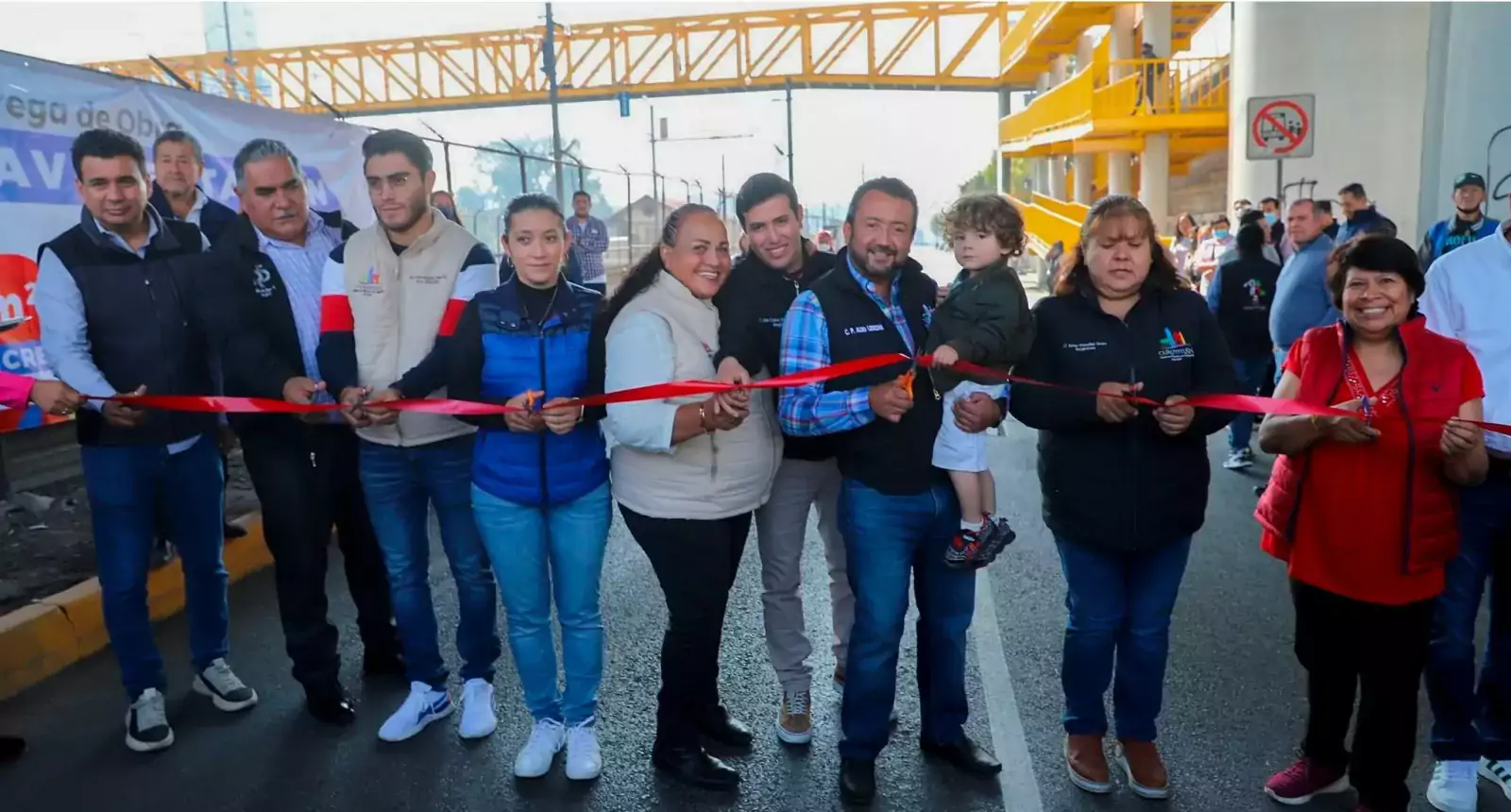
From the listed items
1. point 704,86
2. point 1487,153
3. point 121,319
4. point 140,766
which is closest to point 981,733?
point 140,766

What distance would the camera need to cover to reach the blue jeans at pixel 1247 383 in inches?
316

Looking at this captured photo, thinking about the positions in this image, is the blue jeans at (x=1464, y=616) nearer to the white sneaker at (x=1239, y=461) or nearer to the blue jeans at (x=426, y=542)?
the blue jeans at (x=426, y=542)

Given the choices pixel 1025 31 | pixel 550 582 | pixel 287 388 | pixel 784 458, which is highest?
pixel 1025 31

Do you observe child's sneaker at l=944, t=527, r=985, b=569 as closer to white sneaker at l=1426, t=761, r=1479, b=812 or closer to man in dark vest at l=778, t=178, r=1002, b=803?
man in dark vest at l=778, t=178, r=1002, b=803

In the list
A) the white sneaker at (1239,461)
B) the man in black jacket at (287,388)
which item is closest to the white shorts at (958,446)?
the man in black jacket at (287,388)

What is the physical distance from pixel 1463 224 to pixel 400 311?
A: 6.76 m

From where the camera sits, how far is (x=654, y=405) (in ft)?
10.6

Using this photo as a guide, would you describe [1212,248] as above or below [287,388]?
above

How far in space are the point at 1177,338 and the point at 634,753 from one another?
231 cm

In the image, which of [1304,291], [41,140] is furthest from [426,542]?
[1304,291]

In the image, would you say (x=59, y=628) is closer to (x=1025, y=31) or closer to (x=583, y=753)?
(x=583, y=753)

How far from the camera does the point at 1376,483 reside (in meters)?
3.08

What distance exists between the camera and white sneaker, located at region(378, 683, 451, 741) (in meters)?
3.97

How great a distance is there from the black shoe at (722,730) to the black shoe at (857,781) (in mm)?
490
